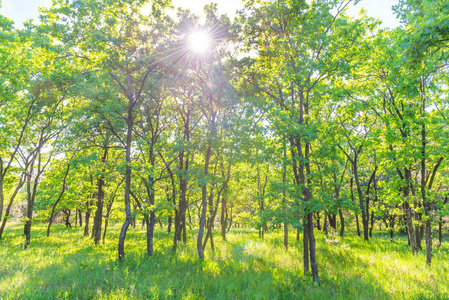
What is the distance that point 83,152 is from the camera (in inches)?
654

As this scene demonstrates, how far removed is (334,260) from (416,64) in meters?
10.3

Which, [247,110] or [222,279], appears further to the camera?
[247,110]

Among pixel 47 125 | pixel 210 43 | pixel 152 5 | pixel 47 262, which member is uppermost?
pixel 152 5

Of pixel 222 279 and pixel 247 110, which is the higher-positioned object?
pixel 247 110

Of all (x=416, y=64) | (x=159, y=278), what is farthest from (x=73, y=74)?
(x=416, y=64)

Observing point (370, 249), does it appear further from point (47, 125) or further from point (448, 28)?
point (47, 125)

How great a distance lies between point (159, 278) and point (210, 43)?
37.9ft

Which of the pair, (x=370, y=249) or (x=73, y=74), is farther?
(x=370, y=249)

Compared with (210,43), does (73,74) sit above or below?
below

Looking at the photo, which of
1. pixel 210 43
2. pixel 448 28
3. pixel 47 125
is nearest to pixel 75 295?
pixel 448 28

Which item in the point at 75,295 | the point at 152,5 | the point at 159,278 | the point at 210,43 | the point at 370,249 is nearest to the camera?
the point at 75,295

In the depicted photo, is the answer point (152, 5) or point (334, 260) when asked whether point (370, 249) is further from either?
point (152, 5)

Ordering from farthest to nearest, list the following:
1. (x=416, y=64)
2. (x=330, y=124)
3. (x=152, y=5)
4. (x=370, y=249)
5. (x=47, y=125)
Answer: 1. (x=47, y=125)
2. (x=370, y=249)
3. (x=152, y=5)
4. (x=330, y=124)
5. (x=416, y=64)

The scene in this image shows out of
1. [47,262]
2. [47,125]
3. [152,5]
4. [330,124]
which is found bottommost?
[47,262]
